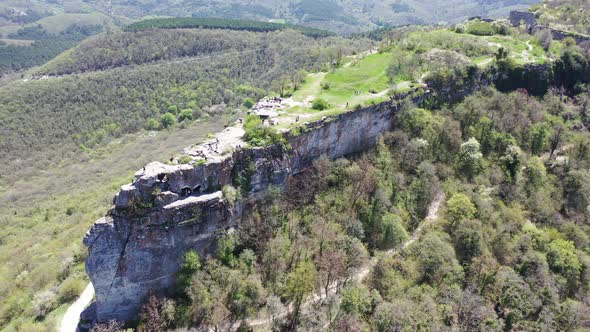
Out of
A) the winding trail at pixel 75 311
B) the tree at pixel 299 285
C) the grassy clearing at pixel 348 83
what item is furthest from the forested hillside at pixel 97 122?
the tree at pixel 299 285

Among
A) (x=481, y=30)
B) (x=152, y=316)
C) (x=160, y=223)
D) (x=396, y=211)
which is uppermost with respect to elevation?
(x=481, y=30)

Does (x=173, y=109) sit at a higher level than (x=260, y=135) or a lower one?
lower

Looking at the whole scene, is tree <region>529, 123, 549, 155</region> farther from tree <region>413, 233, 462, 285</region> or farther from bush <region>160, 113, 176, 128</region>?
bush <region>160, 113, 176, 128</region>

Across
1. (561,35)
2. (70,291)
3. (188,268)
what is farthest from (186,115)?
(561,35)

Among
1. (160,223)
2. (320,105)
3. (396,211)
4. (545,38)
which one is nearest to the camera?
(160,223)

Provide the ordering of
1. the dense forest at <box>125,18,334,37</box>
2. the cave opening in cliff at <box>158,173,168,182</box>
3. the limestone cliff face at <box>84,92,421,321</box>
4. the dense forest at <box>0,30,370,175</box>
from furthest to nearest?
the dense forest at <box>125,18,334,37</box>, the dense forest at <box>0,30,370,175</box>, the cave opening in cliff at <box>158,173,168,182</box>, the limestone cliff face at <box>84,92,421,321</box>

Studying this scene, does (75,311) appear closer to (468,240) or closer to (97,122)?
(468,240)

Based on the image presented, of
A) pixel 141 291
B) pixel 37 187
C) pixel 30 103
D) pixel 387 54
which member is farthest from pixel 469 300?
pixel 30 103

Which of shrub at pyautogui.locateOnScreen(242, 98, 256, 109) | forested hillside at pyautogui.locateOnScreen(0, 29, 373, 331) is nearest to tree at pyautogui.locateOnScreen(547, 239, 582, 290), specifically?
forested hillside at pyautogui.locateOnScreen(0, 29, 373, 331)
